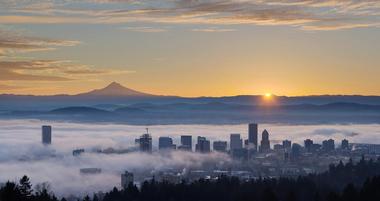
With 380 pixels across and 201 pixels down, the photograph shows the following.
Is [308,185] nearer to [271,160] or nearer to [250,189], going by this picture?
[250,189]

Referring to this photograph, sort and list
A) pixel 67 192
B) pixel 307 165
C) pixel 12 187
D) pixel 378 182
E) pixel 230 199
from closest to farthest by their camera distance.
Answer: pixel 12 187 < pixel 378 182 < pixel 230 199 < pixel 67 192 < pixel 307 165

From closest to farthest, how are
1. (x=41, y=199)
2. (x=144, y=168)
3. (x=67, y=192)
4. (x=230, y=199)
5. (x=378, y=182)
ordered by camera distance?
1. (x=41, y=199)
2. (x=378, y=182)
3. (x=230, y=199)
4. (x=67, y=192)
5. (x=144, y=168)

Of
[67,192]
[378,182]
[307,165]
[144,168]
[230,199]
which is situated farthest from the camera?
[144,168]

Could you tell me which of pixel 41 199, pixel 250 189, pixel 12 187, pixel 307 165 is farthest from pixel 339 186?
pixel 307 165

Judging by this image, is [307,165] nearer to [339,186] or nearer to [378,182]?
[339,186]

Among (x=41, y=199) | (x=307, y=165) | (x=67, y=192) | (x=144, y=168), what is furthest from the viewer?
(x=144, y=168)

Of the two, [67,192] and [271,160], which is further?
[271,160]

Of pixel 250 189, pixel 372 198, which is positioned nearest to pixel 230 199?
pixel 250 189

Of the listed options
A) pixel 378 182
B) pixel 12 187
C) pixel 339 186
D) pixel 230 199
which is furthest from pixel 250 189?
pixel 12 187

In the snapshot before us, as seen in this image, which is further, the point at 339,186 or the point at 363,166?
the point at 363,166
